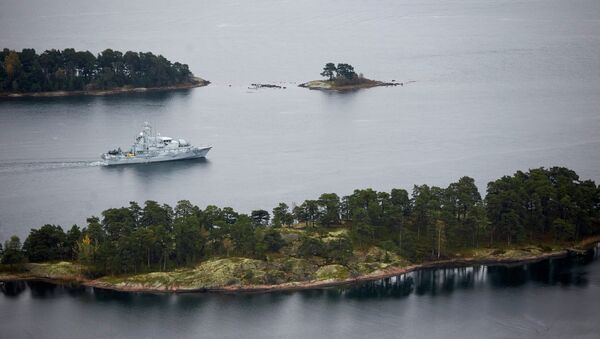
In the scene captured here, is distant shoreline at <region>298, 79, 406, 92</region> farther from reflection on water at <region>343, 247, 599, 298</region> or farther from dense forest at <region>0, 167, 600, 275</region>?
reflection on water at <region>343, 247, 599, 298</region>

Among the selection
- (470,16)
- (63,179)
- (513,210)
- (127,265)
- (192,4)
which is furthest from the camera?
(192,4)

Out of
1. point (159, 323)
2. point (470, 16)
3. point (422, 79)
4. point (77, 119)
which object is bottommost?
point (159, 323)

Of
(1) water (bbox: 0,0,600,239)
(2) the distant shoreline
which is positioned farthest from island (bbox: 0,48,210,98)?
(2) the distant shoreline

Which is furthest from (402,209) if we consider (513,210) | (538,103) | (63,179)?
(538,103)

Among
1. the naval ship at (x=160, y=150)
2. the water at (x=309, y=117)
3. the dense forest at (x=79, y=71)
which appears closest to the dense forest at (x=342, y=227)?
the water at (x=309, y=117)

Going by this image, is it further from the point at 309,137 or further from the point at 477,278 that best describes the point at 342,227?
the point at 309,137

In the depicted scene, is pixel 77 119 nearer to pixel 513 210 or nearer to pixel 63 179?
pixel 63 179

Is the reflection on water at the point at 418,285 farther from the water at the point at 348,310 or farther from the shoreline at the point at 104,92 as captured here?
the shoreline at the point at 104,92
